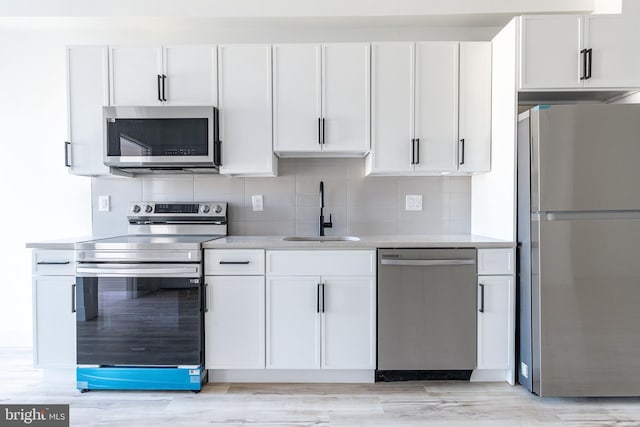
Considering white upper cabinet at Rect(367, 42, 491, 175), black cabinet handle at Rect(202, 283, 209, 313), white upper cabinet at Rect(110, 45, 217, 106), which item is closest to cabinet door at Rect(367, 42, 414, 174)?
white upper cabinet at Rect(367, 42, 491, 175)

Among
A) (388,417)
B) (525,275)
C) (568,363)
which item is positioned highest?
(525,275)

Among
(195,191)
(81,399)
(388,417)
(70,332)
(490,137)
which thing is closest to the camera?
(388,417)

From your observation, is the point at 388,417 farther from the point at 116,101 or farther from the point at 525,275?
the point at 116,101

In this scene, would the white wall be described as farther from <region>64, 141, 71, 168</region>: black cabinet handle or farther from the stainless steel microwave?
<region>64, 141, 71, 168</region>: black cabinet handle

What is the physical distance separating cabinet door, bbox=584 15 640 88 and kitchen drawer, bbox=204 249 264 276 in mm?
2267

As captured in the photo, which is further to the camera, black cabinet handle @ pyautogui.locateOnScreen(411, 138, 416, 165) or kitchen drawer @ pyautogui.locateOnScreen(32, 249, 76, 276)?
black cabinet handle @ pyautogui.locateOnScreen(411, 138, 416, 165)

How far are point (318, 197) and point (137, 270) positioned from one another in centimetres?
135

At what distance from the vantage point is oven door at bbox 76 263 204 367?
87.4 inches

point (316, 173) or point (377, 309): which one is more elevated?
point (316, 173)

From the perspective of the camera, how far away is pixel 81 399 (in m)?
2.18

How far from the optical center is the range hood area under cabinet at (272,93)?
250 centimetres

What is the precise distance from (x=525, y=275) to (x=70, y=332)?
9.21 feet

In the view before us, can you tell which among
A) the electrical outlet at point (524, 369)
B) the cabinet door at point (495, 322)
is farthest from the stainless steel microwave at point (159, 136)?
the electrical outlet at point (524, 369)

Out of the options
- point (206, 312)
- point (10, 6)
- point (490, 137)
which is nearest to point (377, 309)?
point (206, 312)
